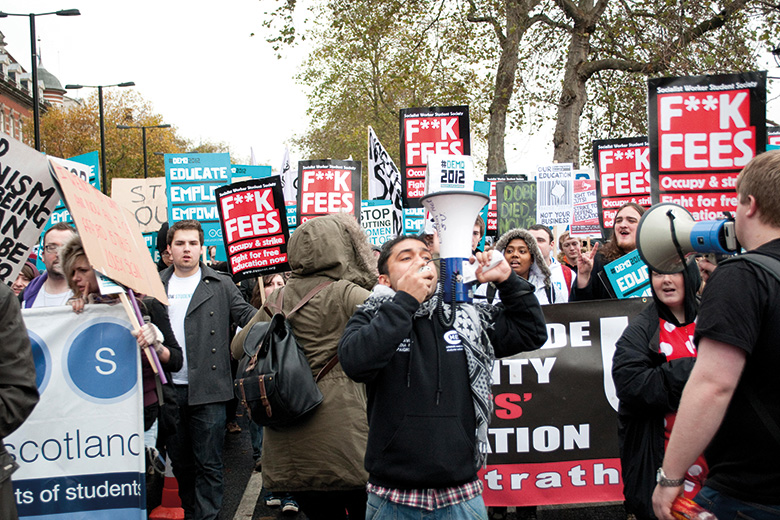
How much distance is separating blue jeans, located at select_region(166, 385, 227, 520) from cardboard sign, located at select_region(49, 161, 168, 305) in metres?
1.02

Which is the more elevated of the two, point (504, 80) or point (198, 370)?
point (504, 80)

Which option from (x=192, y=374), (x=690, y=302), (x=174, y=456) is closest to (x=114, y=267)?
(x=192, y=374)

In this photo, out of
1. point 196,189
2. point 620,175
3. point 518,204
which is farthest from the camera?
point 518,204

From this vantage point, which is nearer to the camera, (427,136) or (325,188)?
(427,136)

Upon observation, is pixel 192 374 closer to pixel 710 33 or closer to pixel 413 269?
pixel 413 269

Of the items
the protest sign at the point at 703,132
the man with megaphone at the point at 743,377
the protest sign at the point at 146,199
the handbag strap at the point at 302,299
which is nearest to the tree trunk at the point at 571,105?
the protest sign at the point at 146,199

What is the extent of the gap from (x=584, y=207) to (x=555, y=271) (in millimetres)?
7619

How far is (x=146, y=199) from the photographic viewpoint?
1302 cm

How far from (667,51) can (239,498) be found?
32.0ft

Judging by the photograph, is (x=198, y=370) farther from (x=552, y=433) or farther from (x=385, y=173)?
(x=385, y=173)

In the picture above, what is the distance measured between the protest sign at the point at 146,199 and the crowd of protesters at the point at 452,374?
362 inches

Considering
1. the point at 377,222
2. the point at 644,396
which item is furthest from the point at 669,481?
the point at 377,222

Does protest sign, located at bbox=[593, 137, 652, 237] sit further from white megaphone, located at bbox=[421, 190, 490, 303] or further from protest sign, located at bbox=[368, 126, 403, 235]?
white megaphone, located at bbox=[421, 190, 490, 303]

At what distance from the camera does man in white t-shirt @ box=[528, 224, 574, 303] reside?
578 cm
